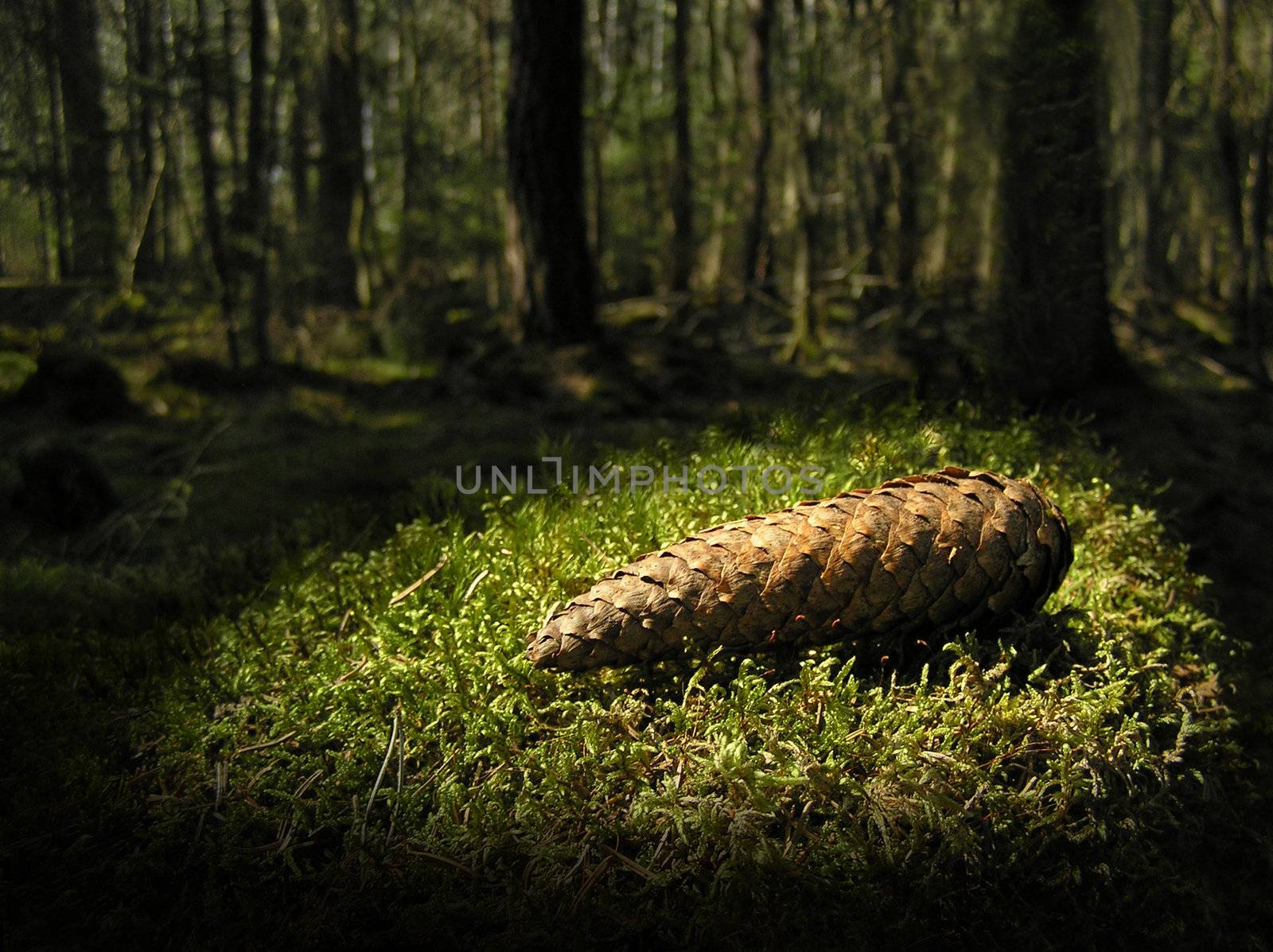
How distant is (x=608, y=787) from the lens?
167 centimetres

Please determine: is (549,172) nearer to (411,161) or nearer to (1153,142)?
(411,161)

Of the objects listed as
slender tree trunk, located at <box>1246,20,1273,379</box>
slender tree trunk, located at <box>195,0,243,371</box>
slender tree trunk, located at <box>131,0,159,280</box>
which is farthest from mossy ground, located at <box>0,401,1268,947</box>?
slender tree trunk, located at <box>131,0,159,280</box>

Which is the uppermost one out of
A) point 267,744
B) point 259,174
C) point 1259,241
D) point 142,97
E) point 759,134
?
point 759,134

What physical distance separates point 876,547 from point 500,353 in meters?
4.44

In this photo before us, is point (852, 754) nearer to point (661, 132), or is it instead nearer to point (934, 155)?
point (661, 132)

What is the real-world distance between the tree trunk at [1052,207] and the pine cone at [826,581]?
225 cm

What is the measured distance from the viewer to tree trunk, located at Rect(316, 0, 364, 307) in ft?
34.9

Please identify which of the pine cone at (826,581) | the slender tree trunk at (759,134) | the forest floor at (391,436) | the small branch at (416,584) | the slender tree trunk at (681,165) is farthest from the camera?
the slender tree trunk at (681,165)

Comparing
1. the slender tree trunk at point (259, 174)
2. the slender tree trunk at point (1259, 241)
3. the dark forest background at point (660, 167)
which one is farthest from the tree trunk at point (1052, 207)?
the slender tree trunk at point (259, 174)

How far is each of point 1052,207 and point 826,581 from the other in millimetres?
2951

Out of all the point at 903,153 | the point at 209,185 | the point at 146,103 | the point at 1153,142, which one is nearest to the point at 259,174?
the point at 209,185

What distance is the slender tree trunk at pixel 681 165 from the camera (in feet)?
39.3

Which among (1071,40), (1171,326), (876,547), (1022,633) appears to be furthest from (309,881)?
(1171,326)

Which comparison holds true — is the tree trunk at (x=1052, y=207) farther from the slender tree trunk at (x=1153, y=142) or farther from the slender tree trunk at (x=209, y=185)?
the slender tree trunk at (x=1153, y=142)
